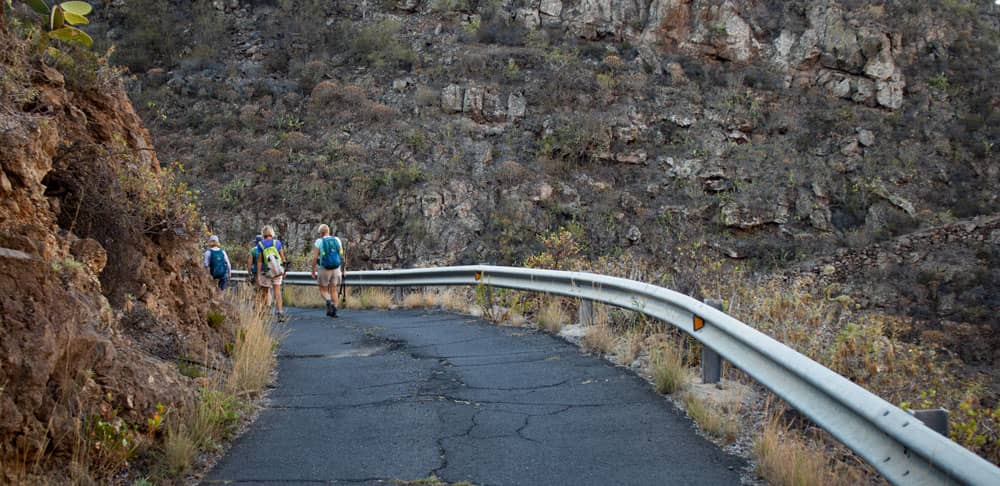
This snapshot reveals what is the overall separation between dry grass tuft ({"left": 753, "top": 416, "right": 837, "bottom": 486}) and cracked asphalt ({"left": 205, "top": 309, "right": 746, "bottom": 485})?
177 millimetres

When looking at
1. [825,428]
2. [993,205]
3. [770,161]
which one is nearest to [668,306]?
[825,428]

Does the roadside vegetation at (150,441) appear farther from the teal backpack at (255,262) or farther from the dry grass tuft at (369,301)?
the dry grass tuft at (369,301)

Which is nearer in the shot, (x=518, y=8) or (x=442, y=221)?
(x=442, y=221)

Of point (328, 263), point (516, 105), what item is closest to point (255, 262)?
point (328, 263)

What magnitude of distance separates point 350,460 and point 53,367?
167 cm

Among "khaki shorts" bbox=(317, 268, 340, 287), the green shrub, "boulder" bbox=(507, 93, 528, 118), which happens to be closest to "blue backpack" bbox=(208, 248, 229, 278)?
"khaki shorts" bbox=(317, 268, 340, 287)

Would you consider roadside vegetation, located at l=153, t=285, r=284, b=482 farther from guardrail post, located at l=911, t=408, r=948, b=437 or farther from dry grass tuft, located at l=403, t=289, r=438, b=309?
dry grass tuft, located at l=403, t=289, r=438, b=309

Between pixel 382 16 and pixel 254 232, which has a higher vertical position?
pixel 382 16

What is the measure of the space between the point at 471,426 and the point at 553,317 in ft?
15.2

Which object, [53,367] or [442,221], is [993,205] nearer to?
[442,221]

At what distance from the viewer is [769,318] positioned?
277 inches

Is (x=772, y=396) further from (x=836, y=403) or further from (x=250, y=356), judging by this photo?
(x=250, y=356)

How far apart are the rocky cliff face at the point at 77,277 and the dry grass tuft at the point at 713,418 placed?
343cm

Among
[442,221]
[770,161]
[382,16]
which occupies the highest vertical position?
[382,16]
